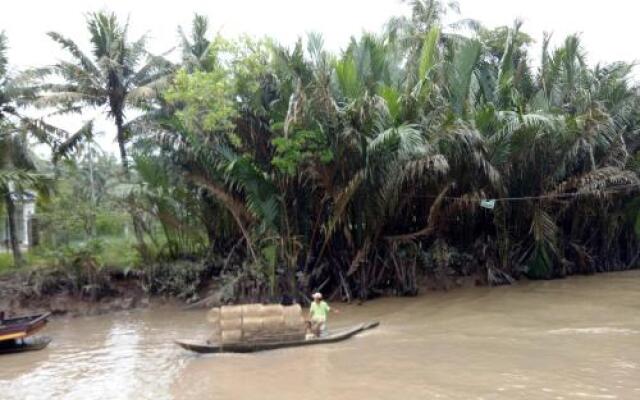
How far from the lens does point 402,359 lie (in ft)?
35.5

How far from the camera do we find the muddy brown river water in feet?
30.0

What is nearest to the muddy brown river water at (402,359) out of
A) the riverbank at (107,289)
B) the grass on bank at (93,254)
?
the riverbank at (107,289)

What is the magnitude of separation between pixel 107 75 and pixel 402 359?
57.0ft

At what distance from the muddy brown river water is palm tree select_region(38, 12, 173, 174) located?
31.4 feet

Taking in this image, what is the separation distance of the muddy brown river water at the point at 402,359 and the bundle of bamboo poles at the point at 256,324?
0.40 metres

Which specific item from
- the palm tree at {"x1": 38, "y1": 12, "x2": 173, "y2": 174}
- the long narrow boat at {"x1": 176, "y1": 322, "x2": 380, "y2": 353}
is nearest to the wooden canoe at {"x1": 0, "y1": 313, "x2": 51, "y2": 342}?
the long narrow boat at {"x1": 176, "y1": 322, "x2": 380, "y2": 353}

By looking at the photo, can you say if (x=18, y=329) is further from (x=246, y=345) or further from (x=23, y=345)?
(x=246, y=345)

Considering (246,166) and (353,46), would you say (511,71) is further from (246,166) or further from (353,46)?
(246,166)

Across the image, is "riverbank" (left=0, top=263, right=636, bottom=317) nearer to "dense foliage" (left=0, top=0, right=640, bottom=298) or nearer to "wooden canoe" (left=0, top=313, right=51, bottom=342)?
"dense foliage" (left=0, top=0, right=640, bottom=298)

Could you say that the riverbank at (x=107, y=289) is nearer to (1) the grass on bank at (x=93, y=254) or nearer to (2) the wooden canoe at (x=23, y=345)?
(1) the grass on bank at (x=93, y=254)

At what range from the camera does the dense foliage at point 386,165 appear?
51.5 ft

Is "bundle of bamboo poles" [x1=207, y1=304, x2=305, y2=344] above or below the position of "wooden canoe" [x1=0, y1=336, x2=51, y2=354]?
above

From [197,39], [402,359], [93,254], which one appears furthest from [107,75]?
[402,359]

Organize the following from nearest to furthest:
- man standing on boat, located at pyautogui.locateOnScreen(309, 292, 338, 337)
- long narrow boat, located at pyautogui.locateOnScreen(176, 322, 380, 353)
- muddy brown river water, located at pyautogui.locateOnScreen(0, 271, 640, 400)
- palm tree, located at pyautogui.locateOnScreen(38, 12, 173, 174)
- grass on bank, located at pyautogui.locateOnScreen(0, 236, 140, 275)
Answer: muddy brown river water, located at pyautogui.locateOnScreen(0, 271, 640, 400), long narrow boat, located at pyautogui.locateOnScreen(176, 322, 380, 353), man standing on boat, located at pyautogui.locateOnScreen(309, 292, 338, 337), grass on bank, located at pyautogui.locateOnScreen(0, 236, 140, 275), palm tree, located at pyautogui.locateOnScreen(38, 12, 173, 174)
